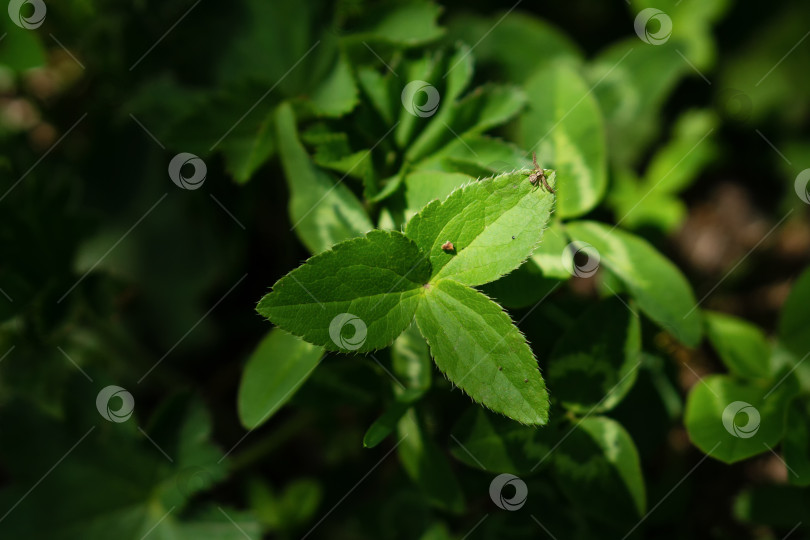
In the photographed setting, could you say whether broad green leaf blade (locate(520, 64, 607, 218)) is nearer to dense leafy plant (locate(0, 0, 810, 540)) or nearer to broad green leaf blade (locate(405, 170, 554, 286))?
dense leafy plant (locate(0, 0, 810, 540))

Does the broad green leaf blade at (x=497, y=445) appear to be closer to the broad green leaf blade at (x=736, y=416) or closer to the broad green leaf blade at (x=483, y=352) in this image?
the broad green leaf blade at (x=483, y=352)

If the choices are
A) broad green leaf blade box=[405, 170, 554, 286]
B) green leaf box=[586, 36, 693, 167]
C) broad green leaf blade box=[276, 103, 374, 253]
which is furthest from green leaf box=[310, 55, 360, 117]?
green leaf box=[586, 36, 693, 167]

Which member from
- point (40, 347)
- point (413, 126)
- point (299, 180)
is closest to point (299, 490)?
point (40, 347)

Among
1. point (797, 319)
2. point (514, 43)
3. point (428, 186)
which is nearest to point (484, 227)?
point (428, 186)

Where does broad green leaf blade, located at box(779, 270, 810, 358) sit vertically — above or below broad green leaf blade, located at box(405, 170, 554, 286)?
above

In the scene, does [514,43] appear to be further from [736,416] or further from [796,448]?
[796,448]

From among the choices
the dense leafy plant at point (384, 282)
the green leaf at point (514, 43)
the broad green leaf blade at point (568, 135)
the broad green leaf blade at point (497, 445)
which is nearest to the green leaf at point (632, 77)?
the dense leafy plant at point (384, 282)

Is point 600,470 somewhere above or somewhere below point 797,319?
below
